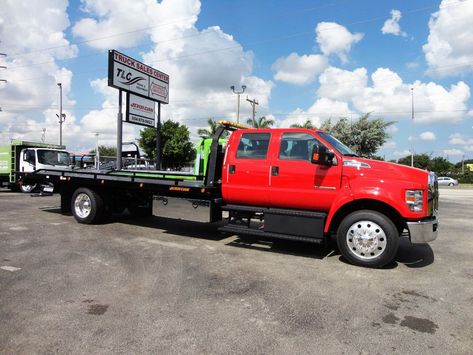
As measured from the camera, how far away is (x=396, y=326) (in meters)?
3.95

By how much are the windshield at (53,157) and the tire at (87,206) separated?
1183 cm

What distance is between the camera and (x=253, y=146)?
23.6 feet

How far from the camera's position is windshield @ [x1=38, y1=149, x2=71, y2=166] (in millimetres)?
20047

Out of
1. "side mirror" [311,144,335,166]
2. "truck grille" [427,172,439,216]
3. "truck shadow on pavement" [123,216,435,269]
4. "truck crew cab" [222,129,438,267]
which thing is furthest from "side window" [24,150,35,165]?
"truck grille" [427,172,439,216]

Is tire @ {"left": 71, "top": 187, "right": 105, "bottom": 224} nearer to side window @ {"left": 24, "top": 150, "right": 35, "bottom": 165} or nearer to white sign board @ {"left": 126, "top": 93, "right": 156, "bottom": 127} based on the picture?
white sign board @ {"left": 126, "top": 93, "right": 156, "bottom": 127}

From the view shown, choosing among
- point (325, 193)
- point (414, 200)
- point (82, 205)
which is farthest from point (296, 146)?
point (82, 205)

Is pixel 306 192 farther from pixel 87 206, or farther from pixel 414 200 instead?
pixel 87 206

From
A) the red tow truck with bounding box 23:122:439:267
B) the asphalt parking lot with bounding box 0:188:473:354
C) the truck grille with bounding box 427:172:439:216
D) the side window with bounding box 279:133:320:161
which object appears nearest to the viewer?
the asphalt parking lot with bounding box 0:188:473:354

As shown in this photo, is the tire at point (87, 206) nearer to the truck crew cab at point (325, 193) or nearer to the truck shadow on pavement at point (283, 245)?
the truck shadow on pavement at point (283, 245)

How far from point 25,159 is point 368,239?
19110 millimetres

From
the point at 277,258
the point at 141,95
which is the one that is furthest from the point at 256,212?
the point at 141,95

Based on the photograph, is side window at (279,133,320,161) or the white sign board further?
the white sign board

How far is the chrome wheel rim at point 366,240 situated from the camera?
5977 mm

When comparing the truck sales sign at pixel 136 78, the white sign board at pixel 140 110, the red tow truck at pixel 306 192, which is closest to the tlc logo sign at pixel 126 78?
the truck sales sign at pixel 136 78
